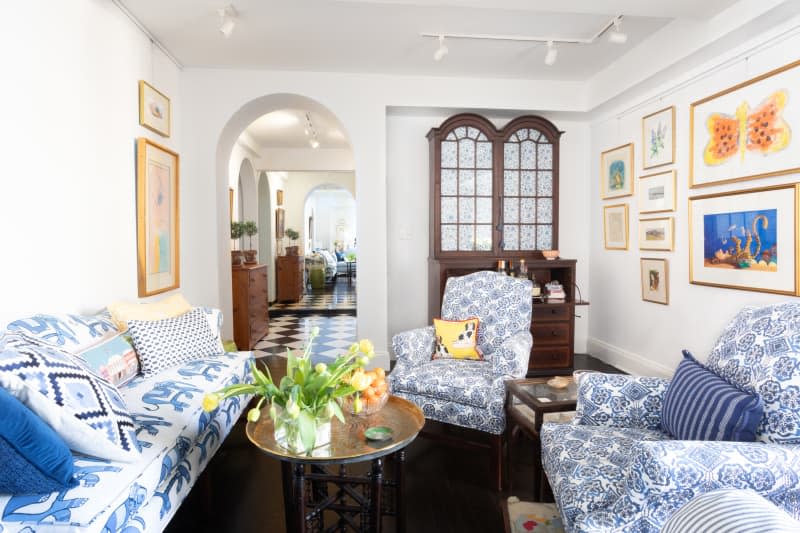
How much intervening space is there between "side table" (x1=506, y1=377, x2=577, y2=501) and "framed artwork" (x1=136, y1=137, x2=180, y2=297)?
8.90 feet

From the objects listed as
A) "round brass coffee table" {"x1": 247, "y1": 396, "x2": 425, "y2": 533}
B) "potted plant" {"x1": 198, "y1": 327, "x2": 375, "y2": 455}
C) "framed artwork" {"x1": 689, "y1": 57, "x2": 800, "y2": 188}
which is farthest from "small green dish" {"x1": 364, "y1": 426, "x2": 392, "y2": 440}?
"framed artwork" {"x1": 689, "y1": 57, "x2": 800, "y2": 188}

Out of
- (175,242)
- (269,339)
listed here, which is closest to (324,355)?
(269,339)

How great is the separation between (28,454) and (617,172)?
4.88m

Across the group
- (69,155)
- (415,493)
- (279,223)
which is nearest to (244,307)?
(69,155)

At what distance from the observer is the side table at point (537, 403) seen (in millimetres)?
2305

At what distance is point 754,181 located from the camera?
324 centimetres

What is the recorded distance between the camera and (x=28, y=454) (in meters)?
1.40

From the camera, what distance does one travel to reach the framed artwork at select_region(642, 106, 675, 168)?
401 cm

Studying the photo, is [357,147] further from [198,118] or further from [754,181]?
[754,181]

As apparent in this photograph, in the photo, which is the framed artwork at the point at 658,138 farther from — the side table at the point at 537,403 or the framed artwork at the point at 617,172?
the side table at the point at 537,403

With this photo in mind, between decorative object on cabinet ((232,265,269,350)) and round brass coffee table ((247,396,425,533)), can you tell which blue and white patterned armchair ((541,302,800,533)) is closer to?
round brass coffee table ((247,396,425,533))

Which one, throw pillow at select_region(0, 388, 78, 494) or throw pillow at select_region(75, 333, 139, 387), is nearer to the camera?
throw pillow at select_region(0, 388, 78, 494)

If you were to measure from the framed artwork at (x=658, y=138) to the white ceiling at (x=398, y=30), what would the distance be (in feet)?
2.12

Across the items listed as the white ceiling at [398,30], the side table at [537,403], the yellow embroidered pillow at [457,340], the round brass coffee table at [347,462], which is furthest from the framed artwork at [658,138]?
the round brass coffee table at [347,462]
